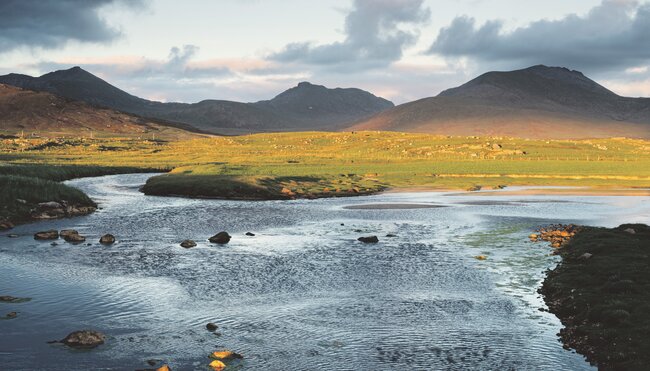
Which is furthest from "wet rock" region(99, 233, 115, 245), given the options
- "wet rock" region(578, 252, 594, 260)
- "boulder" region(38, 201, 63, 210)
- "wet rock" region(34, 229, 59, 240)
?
"wet rock" region(578, 252, 594, 260)

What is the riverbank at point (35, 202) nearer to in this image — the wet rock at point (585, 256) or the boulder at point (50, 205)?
the boulder at point (50, 205)

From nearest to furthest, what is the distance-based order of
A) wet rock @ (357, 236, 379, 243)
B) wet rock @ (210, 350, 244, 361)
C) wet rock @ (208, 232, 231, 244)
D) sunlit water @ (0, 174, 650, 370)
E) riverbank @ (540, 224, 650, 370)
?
wet rock @ (210, 350, 244, 361), riverbank @ (540, 224, 650, 370), sunlit water @ (0, 174, 650, 370), wet rock @ (208, 232, 231, 244), wet rock @ (357, 236, 379, 243)

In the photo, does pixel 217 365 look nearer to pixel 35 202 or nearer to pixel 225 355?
pixel 225 355

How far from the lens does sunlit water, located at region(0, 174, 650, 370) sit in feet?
82.4

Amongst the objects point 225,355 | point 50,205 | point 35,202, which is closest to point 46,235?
point 50,205

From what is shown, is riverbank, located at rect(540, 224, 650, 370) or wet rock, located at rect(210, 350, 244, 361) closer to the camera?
wet rock, located at rect(210, 350, 244, 361)

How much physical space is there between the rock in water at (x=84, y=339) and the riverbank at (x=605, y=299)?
20.8 metres

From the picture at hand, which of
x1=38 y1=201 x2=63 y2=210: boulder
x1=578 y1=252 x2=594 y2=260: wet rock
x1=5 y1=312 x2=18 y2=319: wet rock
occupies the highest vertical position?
x1=578 y1=252 x2=594 y2=260: wet rock

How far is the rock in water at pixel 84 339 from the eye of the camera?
25.7 meters

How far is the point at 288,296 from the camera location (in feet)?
114

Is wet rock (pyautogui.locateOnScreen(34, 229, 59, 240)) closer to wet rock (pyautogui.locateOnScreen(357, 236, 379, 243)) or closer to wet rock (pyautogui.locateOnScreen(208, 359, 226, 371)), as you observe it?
wet rock (pyautogui.locateOnScreen(357, 236, 379, 243))

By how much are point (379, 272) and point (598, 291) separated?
13.8 metres

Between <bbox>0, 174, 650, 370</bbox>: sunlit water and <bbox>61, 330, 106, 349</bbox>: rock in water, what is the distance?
641mm

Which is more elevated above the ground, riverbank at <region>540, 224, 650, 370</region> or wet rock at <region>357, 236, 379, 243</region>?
riverbank at <region>540, 224, 650, 370</region>
